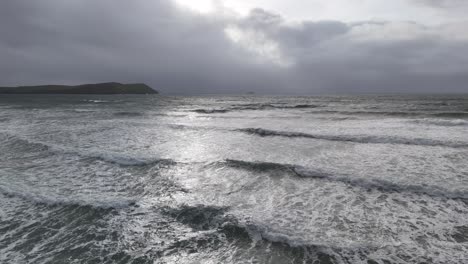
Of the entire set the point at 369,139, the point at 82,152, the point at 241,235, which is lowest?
the point at 241,235

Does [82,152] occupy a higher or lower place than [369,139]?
lower

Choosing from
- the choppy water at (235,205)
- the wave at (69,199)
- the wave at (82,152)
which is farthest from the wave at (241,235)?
the wave at (82,152)

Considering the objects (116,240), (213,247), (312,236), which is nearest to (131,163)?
(116,240)

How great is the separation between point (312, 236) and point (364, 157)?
736cm

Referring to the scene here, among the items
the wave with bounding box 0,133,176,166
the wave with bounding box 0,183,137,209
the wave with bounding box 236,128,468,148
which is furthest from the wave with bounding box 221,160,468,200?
the wave with bounding box 236,128,468,148

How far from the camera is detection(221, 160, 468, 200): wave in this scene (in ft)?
24.9

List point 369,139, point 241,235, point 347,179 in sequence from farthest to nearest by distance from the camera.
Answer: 1. point 369,139
2. point 347,179
3. point 241,235

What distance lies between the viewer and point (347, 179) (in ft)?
28.9

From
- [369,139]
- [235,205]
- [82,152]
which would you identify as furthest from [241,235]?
[369,139]

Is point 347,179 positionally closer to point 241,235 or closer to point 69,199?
point 241,235

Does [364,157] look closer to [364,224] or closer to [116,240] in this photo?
[364,224]

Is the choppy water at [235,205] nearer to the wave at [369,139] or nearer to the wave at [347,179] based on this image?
the wave at [347,179]

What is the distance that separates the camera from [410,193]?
764 centimetres

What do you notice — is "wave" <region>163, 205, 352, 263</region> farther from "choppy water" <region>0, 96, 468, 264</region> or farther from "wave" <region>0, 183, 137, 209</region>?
"wave" <region>0, 183, 137, 209</region>
